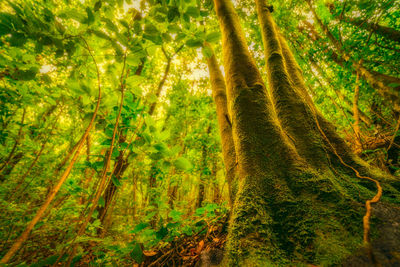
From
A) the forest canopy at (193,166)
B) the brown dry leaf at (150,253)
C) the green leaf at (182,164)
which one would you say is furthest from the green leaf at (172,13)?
the brown dry leaf at (150,253)

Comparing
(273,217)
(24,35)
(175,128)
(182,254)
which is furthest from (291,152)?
(175,128)

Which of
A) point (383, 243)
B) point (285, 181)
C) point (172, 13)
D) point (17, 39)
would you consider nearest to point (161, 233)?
point (285, 181)

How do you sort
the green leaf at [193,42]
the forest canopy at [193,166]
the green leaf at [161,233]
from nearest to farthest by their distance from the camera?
the forest canopy at [193,166], the green leaf at [193,42], the green leaf at [161,233]

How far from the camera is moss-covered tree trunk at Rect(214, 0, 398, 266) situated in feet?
2.86

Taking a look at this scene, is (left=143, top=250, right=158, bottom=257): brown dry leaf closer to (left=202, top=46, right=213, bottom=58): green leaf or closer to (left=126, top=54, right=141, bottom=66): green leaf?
(left=126, top=54, right=141, bottom=66): green leaf

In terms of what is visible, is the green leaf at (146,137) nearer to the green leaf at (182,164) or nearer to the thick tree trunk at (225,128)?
the green leaf at (182,164)

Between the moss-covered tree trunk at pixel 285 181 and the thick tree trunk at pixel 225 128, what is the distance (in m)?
0.39

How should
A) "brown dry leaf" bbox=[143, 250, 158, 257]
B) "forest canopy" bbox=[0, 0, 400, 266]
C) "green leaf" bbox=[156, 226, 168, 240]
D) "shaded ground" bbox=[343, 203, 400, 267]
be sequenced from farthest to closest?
1. "brown dry leaf" bbox=[143, 250, 158, 257]
2. "green leaf" bbox=[156, 226, 168, 240]
3. "forest canopy" bbox=[0, 0, 400, 266]
4. "shaded ground" bbox=[343, 203, 400, 267]

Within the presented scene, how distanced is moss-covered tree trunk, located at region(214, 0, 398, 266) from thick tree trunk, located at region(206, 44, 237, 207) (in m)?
0.39

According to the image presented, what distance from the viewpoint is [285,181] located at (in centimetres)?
125

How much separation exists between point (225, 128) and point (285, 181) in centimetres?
147

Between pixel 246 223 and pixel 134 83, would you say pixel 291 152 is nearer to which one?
pixel 246 223

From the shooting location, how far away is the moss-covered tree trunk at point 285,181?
2.86ft

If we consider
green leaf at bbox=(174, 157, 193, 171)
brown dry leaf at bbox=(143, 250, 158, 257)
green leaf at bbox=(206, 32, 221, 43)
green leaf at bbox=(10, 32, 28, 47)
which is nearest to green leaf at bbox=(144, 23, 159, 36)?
green leaf at bbox=(206, 32, 221, 43)
